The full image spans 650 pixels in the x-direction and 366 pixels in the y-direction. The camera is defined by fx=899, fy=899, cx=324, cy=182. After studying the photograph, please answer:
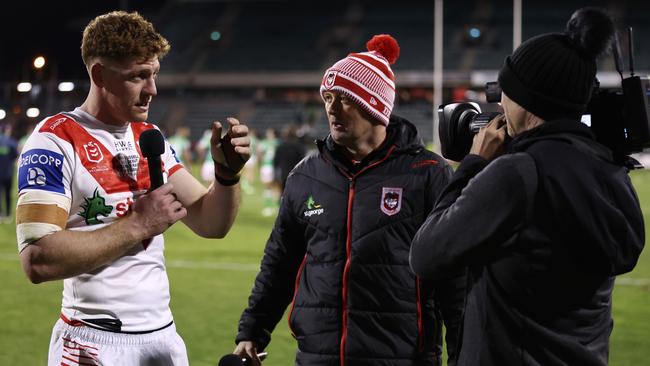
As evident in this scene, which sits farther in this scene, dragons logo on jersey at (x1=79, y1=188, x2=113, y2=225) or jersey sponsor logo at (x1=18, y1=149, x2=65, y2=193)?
dragons logo on jersey at (x1=79, y1=188, x2=113, y2=225)

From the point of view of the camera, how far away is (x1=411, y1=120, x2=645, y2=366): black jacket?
2402mm

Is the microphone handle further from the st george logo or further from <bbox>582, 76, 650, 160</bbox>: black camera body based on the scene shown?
<bbox>582, 76, 650, 160</bbox>: black camera body

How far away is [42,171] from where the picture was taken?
113 inches

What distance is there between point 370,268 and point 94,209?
3.39 ft

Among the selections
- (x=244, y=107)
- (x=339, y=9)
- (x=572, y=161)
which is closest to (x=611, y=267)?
(x=572, y=161)

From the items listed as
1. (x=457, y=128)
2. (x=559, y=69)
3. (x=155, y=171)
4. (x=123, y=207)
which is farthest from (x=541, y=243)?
(x=123, y=207)

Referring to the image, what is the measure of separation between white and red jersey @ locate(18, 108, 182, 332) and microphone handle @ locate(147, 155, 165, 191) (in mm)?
245

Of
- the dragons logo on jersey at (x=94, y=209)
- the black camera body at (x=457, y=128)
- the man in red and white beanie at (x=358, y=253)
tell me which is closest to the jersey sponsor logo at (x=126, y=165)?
the dragons logo on jersey at (x=94, y=209)

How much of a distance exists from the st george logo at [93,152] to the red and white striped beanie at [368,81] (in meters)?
1.06

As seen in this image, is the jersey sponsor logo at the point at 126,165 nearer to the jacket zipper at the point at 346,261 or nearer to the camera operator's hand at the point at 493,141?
the jacket zipper at the point at 346,261

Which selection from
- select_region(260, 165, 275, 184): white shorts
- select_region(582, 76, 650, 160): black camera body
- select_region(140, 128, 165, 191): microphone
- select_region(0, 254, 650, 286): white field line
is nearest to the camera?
select_region(582, 76, 650, 160): black camera body

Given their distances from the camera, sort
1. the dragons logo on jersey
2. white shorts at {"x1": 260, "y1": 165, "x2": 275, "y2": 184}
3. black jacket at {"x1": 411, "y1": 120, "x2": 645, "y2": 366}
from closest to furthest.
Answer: black jacket at {"x1": 411, "y1": 120, "x2": 645, "y2": 366}, the dragons logo on jersey, white shorts at {"x1": 260, "y1": 165, "x2": 275, "y2": 184}

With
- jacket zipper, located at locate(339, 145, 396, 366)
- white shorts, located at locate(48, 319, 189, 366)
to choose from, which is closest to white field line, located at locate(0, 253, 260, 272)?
jacket zipper, located at locate(339, 145, 396, 366)

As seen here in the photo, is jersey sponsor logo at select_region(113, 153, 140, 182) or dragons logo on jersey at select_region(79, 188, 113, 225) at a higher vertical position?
jersey sponsor logo at select_region(113, 153, 140, 182)
